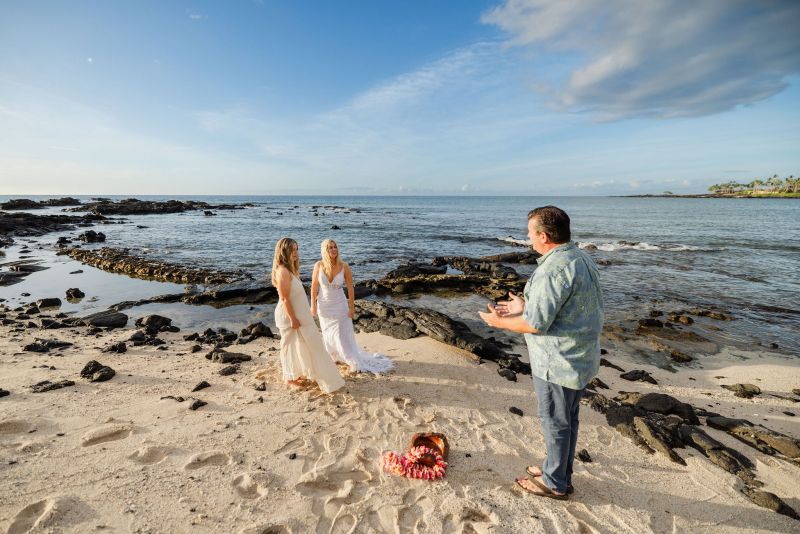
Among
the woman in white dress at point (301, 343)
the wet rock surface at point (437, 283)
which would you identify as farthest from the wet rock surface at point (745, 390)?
the wet rock surface at point (437, 283)

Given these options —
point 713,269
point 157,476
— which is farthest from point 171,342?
point 713,269

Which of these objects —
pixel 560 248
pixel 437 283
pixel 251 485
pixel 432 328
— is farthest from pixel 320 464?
pixel 437 283

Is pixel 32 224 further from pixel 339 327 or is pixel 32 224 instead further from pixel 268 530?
pixel 268 530

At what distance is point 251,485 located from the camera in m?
3.97

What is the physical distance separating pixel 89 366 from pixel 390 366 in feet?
18.6

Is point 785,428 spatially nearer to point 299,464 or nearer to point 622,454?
point 622,454

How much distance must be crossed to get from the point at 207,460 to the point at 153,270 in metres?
15.9

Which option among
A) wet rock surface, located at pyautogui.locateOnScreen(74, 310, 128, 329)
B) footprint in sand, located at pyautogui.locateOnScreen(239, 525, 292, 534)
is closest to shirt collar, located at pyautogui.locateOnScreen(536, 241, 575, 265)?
footprint in sand, located at pyautogui.locateOnScreen(239, 525, 292, 534)

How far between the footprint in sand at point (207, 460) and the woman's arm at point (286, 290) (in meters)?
2.07

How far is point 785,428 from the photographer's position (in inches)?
223

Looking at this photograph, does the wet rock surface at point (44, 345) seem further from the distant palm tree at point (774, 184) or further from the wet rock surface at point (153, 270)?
the distant palm tree at point (774, 184)

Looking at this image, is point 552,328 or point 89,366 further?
point 89,366

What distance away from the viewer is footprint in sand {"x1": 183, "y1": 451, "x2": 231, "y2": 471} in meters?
4.23

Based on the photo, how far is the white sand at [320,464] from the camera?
356 centimetres
